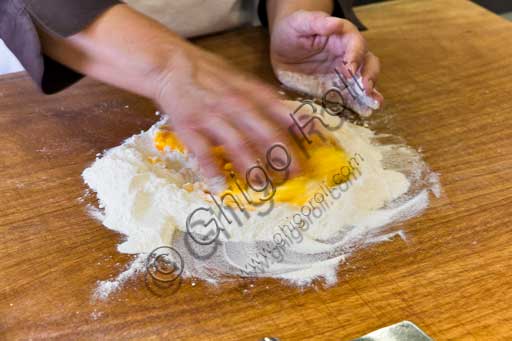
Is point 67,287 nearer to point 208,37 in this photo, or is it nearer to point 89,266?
point 89,266

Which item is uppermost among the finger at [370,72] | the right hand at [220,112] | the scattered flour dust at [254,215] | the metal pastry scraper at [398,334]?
the right hand at [220,112]

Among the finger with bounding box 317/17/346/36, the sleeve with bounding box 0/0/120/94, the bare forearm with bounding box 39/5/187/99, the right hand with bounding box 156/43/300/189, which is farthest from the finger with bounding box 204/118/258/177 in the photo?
the finger with bounding box 317/17/346/36

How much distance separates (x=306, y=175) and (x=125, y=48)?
251mm

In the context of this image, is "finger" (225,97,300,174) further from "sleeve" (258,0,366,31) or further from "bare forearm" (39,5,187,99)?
"sleeve" (258,0,366,31)

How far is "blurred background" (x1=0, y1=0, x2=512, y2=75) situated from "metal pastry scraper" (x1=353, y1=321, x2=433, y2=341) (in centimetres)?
69

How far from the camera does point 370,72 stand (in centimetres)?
82

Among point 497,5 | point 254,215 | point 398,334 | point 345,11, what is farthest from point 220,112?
point 497,5

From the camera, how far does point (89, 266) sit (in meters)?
0.58

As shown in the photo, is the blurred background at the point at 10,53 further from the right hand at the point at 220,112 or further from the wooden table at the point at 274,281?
the right hand at the point at 220,112

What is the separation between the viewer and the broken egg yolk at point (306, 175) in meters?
0.66

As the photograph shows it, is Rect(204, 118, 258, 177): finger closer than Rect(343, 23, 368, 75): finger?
Yes

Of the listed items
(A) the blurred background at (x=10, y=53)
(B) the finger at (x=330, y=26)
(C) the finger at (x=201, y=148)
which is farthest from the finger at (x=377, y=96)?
(A) the blurred background at (x=10, y=53)

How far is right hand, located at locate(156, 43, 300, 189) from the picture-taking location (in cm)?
55

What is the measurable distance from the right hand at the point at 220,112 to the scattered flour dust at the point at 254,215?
78 millimetres
